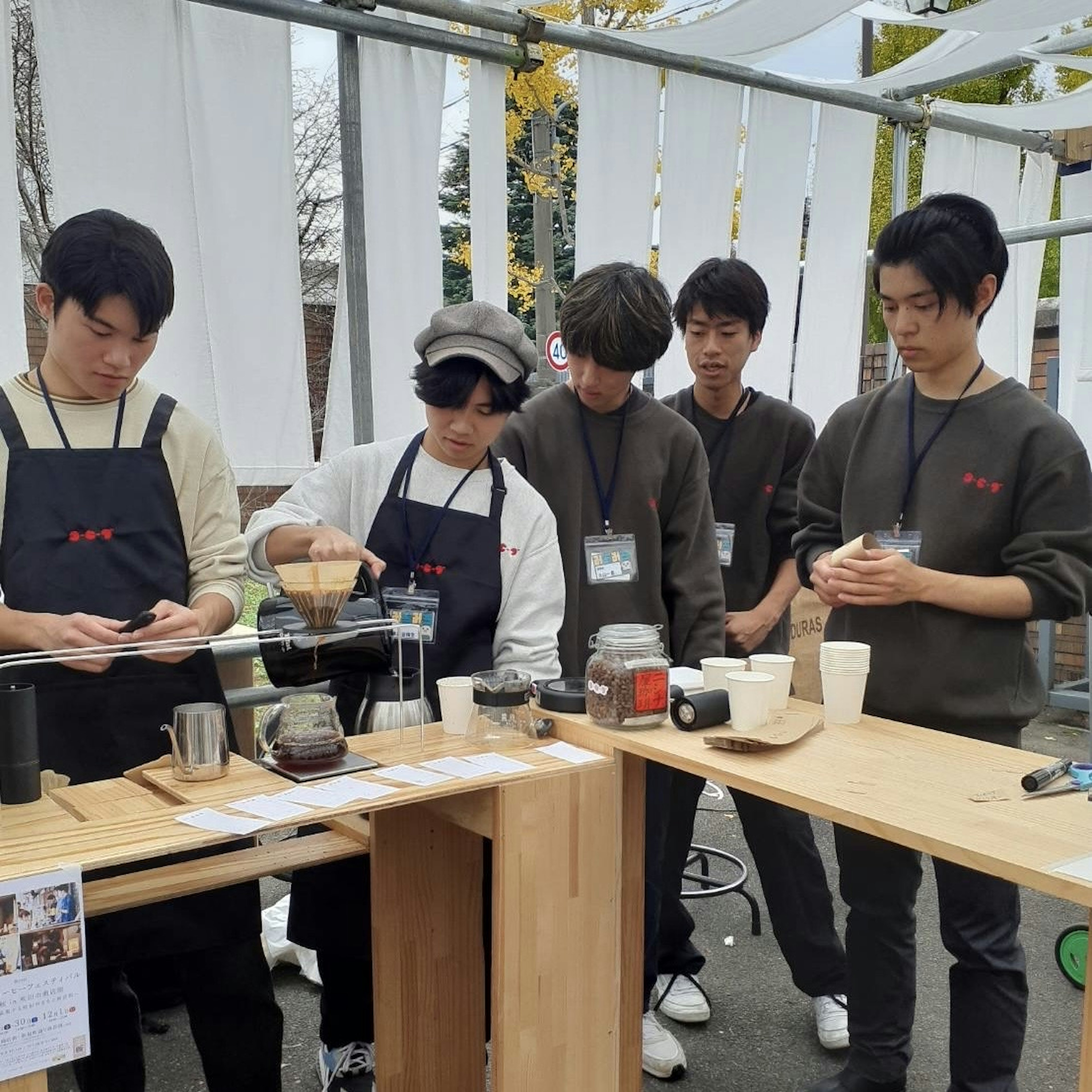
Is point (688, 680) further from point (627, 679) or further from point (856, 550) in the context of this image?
point (856, 550)

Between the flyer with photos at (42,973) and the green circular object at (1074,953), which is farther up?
the flyer with photos at (42,973)

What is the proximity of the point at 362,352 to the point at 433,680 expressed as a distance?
56.8 inches

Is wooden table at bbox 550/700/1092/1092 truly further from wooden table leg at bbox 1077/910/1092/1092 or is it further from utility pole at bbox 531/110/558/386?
utility pole at bbox 531/110/558/386

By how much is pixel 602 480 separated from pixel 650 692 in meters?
0.73

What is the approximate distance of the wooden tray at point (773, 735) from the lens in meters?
1.93

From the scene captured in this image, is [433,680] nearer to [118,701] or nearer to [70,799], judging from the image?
[118,701]

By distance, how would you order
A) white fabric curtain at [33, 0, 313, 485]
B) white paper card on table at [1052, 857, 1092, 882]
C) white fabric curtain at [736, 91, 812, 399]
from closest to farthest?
white paper card on table at [1052, 857, 1092, 882] → white fabric curtain at [33, 0, 313, 485] → white fabric curtain at [736, 91, 812, 399]

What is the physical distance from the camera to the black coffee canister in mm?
1623

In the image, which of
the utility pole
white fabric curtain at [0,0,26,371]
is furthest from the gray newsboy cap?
the utility pole

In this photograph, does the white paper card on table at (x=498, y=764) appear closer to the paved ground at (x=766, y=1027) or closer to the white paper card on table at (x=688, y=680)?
the white paper card on table at (x=688, y=680)

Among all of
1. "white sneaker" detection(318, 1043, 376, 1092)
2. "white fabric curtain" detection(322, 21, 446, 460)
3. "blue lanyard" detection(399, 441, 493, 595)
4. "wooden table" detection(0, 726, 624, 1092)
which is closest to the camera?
"wooden table" detection(0, 726, 624, 1092)

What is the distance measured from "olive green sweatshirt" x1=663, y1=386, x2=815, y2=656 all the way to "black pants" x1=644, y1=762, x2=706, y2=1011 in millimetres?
464

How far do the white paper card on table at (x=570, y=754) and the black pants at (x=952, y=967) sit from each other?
61cm

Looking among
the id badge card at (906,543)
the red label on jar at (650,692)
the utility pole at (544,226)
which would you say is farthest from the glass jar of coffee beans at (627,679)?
the utility pole at (544,226)
